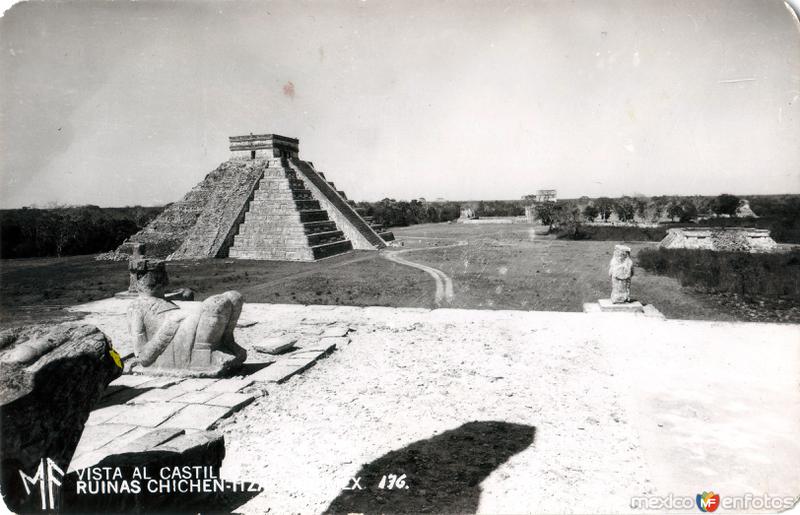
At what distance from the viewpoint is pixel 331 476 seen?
397cm

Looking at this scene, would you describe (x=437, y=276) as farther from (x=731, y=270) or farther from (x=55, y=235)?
(x=55, y=235)

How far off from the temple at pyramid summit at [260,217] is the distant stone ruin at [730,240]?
15060 millimetres

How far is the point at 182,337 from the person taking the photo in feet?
20.8

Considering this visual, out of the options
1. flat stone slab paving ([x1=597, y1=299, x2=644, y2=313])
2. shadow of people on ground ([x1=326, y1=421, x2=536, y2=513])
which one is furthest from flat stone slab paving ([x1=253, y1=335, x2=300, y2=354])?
flat stone slab paving ([x1=597, y1=299, x2=644, y2=313])

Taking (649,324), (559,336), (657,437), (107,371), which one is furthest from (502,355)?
(107,371)

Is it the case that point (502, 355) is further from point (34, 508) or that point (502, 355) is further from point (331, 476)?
point (34, 508)

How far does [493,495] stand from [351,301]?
8823 millimetres

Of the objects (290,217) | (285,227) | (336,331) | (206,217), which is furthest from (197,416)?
(206,217)

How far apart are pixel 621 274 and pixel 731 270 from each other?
778cm

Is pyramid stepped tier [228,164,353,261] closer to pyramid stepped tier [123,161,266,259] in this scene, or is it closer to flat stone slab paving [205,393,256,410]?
pyramid stepped tier [123,161,266,259]

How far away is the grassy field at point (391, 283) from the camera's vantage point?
36.0 feet

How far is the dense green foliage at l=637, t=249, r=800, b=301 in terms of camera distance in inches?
484

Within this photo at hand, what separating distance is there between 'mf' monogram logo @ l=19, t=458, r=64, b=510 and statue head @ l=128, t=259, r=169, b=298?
14.0 ft

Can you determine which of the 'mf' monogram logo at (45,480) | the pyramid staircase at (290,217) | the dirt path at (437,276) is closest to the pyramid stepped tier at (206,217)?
the pyramid staircase at (290,217)
